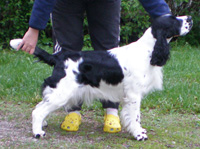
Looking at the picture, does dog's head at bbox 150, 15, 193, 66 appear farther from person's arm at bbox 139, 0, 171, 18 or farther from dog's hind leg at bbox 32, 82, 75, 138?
dog's hind leg at bbox 32, 82, 75, 138

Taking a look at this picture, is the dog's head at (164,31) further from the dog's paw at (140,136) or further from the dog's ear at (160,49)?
the dog's paw at (140,136)

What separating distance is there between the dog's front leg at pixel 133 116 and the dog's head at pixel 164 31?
0.43 metres

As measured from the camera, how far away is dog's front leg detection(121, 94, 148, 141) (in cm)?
359

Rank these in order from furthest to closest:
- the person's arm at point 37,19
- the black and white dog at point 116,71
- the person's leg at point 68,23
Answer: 1. the person's leg at point 68,23
2. the black and white dog at point 116,71
3. the person's arm at point 37,19

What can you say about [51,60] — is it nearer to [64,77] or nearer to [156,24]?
[64,77]

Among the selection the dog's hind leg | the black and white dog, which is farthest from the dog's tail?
the dog's hind leg

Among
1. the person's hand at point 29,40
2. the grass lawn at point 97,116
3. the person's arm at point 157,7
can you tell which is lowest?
the grass lawn at point 97,116

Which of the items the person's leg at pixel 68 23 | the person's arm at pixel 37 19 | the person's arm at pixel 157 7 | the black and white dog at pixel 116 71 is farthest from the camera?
the person's leg at pixel 68 23

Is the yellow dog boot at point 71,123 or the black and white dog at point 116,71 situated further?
the yellow dog boot at point 71,123

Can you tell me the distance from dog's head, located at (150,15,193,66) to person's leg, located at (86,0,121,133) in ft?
1.85

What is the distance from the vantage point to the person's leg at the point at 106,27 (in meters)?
3.87

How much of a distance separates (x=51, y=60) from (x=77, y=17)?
64 cm

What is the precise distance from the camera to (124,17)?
1034 cm

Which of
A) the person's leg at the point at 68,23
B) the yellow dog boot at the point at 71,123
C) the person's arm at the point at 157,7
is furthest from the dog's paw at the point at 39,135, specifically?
the person's arm at the point at 157,7
